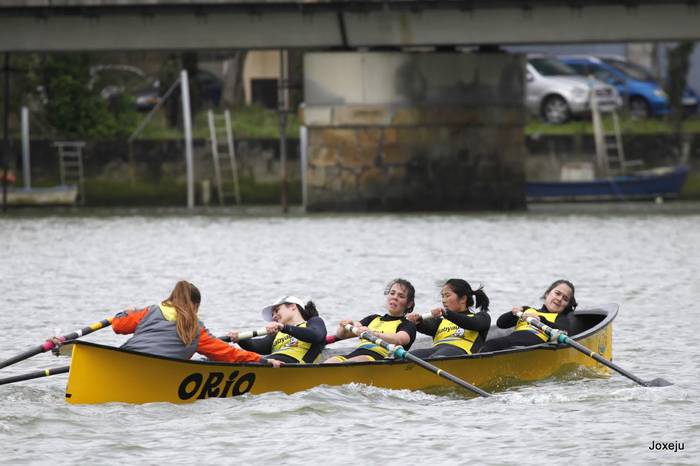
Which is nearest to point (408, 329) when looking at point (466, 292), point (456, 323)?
point (456, 323)

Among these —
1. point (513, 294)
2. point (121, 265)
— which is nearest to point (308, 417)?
point (513, 294)

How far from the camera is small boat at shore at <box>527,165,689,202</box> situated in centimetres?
4625

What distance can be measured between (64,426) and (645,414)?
4927 millimetres

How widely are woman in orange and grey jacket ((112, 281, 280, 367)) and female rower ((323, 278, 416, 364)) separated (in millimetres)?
1316

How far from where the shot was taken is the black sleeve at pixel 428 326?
15.7 meters

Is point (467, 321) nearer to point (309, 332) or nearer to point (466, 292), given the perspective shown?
point (466, 292)

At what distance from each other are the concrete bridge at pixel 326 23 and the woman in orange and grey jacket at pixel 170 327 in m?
24.7

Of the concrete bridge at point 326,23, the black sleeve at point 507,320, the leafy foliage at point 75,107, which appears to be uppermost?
the concrete bridge at point 326,23

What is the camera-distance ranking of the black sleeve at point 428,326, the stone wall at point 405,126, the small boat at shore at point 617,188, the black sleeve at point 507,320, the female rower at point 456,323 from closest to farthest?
the female rower at point 456,323, the black sleeve at point 428,326, the black sleeve at point 507,320, the stone wall at point 405,126, the small boat at shore at point 617,188

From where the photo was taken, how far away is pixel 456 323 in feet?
50.4

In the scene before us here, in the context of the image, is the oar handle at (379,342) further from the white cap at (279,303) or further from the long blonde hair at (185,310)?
the long blonde hair at (185,310)

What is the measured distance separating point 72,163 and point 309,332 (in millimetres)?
33352

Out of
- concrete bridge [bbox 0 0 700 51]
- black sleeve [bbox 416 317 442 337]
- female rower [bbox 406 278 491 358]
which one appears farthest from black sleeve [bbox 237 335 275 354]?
concrete bridge [bbox 0 0 700 51]

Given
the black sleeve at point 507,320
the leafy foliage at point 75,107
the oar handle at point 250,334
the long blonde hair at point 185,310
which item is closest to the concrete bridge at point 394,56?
the leafy foliage at point 75,107
